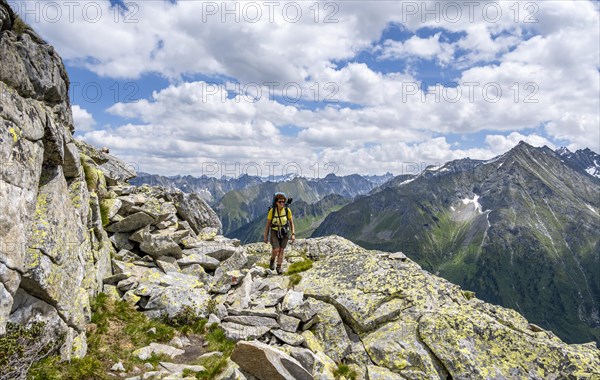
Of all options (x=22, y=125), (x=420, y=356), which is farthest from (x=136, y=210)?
(x=420, y=356)

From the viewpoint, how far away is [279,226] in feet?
69.7

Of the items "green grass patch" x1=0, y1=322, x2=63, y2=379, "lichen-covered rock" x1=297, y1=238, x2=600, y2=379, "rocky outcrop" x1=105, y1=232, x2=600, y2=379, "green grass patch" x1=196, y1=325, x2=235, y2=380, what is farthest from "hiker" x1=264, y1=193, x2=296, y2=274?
"green grass patch" x1=0, y1=322, x2=63, y2=379

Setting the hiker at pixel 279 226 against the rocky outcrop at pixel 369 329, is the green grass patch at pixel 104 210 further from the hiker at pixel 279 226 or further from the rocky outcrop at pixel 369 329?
the hiker at pixel 279 226

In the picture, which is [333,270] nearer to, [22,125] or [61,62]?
[22,125]

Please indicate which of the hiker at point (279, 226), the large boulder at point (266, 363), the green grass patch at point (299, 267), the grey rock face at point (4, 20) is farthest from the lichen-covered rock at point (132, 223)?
the large boulder at point (266, 363)

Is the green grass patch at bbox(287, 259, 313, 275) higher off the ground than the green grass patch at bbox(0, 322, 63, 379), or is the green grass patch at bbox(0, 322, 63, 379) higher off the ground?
the green grass patch at bbox(0, 322, 63, 379)

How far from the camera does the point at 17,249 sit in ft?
31.9

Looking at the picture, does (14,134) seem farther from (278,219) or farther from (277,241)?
(277,241)

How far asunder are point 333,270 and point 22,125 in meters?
14.9

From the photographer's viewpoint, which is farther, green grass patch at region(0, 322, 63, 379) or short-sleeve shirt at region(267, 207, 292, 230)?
short-sleeve shirt at region(267, 207, 292, 230)

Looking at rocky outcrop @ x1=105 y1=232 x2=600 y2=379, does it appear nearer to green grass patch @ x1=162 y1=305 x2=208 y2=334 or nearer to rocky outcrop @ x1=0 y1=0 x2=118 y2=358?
green grass patch @ x1=162 y1=305 x2=208 y2=334

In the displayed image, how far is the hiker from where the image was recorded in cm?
2125

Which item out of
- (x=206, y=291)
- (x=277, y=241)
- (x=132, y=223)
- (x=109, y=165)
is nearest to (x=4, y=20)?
(x=132, y=223)

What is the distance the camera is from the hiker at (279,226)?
21250 mm
